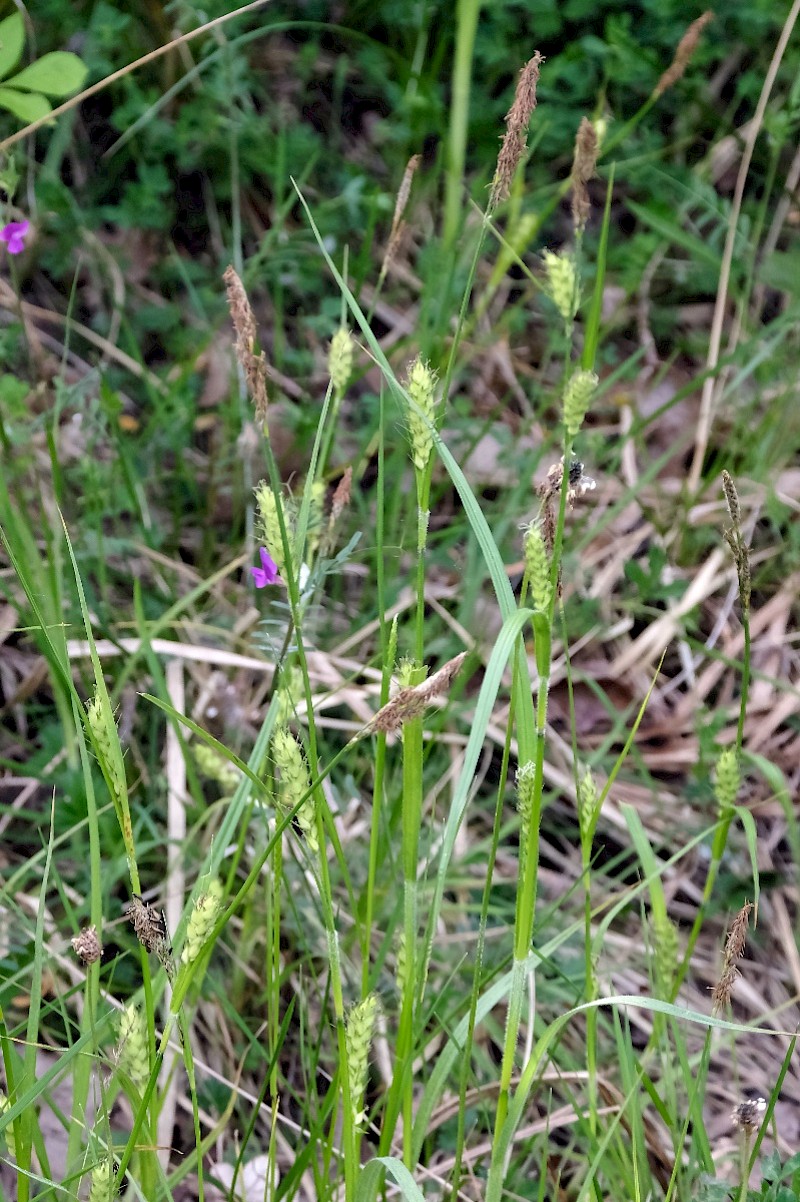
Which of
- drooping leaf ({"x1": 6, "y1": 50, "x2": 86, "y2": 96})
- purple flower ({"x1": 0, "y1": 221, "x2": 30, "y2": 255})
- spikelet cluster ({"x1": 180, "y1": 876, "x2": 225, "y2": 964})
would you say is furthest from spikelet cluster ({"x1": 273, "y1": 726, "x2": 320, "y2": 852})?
drooping leaf ({"x1": 6, "y1": 50, "x2": 86, "y2": 96})

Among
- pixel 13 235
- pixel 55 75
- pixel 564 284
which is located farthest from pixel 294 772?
pixel 55 75

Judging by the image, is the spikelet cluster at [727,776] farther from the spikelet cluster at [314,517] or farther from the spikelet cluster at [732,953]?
the spikelet cluster at [314,517]

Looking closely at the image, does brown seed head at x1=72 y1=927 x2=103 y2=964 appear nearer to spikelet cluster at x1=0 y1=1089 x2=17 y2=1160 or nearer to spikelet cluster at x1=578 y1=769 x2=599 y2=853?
spikelet cluster at x1=0 y1=1089 x2=17 y2=1160

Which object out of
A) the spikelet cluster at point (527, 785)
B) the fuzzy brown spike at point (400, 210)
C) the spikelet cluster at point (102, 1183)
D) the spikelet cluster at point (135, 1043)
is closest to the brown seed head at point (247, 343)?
the fuzzy brown spike at point (400, 210)

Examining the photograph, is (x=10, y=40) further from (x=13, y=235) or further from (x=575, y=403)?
(x=575, y=403)

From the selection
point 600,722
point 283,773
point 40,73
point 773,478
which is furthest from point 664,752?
point 40,73

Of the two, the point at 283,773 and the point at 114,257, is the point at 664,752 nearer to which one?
the point at 283,773
